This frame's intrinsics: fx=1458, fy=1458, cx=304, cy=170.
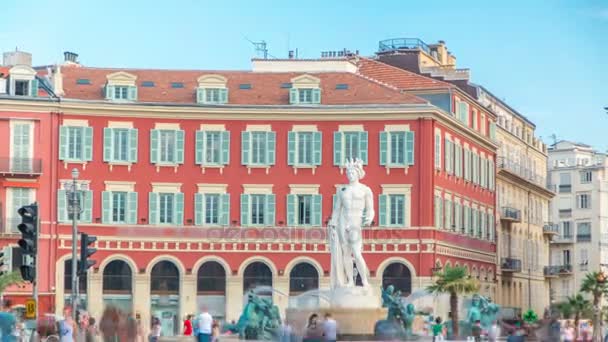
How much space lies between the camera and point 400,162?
72.9m

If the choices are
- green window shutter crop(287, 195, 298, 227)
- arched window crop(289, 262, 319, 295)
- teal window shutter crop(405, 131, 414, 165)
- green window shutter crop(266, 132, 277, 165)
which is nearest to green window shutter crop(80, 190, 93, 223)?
green window shutter crop(266, 132, 277, 165)

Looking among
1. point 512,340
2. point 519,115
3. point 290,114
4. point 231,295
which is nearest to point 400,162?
point 290,114

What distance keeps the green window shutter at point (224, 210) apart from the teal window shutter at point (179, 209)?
1.95 metres

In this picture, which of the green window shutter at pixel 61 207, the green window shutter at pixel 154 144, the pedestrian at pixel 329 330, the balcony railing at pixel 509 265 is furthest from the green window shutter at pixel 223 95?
the pedestrian at pixel 329 330

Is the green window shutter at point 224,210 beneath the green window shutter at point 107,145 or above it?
beneath

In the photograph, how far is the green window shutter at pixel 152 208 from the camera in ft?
238

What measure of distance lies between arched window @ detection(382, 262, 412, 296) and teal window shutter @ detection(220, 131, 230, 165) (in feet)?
31.9

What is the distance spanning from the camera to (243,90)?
75125 mm

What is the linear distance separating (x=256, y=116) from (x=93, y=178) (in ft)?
28.5

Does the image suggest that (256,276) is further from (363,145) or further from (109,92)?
(109,92)

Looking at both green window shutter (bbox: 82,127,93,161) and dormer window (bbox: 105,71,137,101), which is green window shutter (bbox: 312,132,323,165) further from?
green window shutter (bbox: 82,127,93,161)

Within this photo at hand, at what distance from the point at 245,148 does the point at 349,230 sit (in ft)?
105

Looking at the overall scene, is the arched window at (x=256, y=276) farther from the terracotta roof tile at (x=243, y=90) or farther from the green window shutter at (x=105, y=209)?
the terracotta roof tile at (x=243, y=90)

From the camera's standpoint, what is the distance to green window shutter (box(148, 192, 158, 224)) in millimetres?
72500
